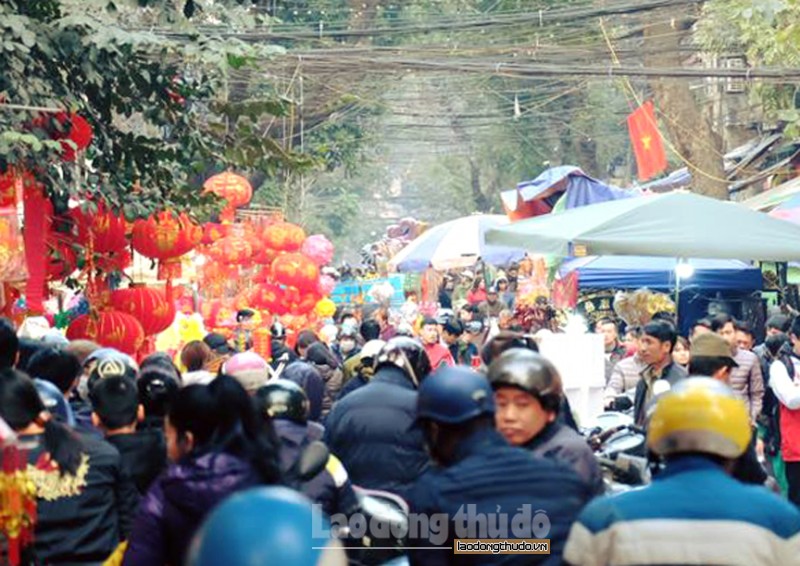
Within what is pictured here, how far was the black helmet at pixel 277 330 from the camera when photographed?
20531mm

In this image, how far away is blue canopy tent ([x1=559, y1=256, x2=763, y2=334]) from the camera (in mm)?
17453

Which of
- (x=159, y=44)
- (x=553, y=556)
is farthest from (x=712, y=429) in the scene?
(x=159, y=44)

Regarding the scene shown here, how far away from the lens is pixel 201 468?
4906mm

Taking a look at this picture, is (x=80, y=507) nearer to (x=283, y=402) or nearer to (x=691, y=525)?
(x=283, y=402)

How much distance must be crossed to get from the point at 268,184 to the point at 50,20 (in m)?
23.4

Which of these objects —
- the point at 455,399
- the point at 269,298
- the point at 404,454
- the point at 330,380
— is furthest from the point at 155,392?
the point at 269,298

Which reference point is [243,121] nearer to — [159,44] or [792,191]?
[159,44]

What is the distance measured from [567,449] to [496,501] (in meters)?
1.30

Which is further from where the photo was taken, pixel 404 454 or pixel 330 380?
pixel 330 380

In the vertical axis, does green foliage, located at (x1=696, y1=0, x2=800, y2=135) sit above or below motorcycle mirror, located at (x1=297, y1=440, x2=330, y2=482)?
above

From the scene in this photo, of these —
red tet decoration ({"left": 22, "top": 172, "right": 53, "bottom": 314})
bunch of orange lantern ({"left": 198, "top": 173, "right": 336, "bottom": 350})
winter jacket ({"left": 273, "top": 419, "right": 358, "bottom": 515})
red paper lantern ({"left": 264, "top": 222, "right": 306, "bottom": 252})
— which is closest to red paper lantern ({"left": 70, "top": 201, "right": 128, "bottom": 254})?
red tet decoration ({"left": 22, "top": 172, "right": 53, "bottom": 314})

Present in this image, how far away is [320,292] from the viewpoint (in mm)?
22641

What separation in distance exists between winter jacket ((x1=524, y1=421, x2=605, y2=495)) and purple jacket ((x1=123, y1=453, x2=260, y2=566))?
1368 mm

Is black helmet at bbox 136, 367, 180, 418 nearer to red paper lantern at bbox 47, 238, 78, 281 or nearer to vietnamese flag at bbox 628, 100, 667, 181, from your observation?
red paper lantern at bbox 47, 238, 78, 281
